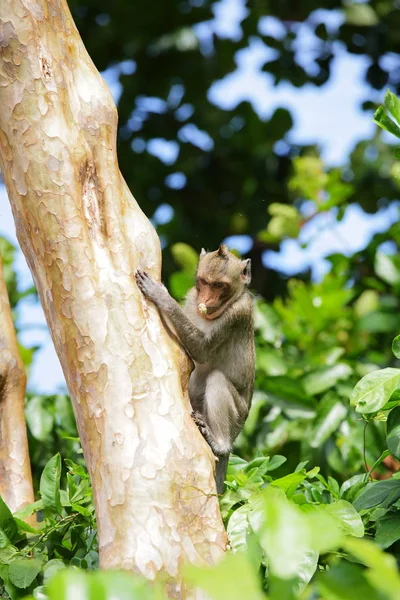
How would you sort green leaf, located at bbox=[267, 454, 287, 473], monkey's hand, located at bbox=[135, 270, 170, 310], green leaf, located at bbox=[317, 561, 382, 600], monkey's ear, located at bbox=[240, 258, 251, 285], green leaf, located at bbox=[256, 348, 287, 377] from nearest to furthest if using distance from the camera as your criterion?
green leaf, located at bbox=[317, 561, 382, 600] → monkey's hand, located at bbox=[135, 270, 170, 310] → green leaf, located at bbox=[267, 454, 287, 473] → monkey's ear, located at bbox=[240, 258, 251, 285] → green leaf, located at bbox=[256, 348, 287, 377]

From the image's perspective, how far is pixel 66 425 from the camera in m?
5.14

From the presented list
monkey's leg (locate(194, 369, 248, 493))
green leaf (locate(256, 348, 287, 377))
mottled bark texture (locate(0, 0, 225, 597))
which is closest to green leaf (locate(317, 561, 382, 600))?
mottled bark texture (locate(0, 0, 225, 597))

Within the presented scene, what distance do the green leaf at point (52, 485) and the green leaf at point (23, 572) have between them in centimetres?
31

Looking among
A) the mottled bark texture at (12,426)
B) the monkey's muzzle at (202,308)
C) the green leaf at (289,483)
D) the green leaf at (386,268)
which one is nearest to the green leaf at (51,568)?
the green leaf at (289,483)

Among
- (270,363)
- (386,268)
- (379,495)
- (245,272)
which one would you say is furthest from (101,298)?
(386,268)

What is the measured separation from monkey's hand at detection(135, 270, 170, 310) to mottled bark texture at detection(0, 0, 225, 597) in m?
0.06

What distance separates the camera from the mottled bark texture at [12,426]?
4.05 metres

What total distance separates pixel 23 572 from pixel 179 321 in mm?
1435

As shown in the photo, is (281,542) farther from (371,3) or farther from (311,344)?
(371,3)

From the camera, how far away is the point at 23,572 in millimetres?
2971

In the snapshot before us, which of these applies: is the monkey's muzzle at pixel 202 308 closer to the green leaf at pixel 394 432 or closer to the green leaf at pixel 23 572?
the green leaf at pixel 394 432

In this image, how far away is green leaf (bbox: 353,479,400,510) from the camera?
301cm

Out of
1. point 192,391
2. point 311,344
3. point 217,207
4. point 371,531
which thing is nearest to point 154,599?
point 371,531

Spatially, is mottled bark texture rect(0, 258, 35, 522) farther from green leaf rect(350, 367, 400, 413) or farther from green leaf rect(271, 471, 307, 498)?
green leaf rect(350, 367, 400, 413)
